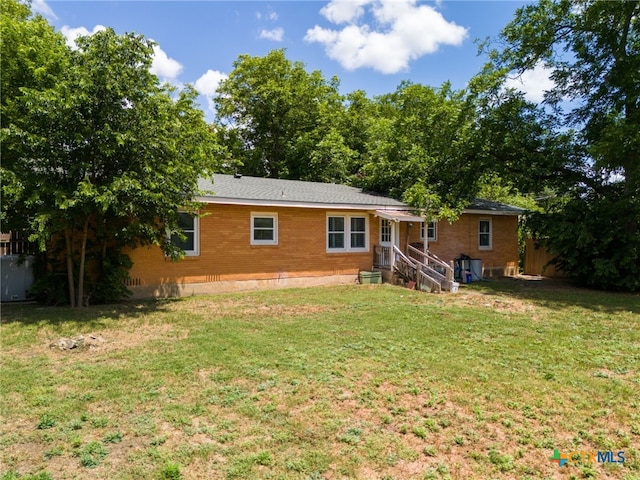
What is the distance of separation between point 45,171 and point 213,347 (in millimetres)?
5590

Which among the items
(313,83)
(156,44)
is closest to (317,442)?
(156,44)

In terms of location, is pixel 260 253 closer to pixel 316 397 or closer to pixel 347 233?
pixel 347 233

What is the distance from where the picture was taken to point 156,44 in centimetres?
917

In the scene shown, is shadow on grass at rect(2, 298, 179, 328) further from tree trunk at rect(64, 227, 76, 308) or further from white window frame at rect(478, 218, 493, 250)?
white window frame at rect(478, 218, 493, 250)

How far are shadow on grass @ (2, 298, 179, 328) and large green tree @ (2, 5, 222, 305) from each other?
651mm

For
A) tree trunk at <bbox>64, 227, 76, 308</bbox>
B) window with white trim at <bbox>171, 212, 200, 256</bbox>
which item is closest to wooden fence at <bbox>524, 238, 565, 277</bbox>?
window with white trim at <bbox>171, 212, 200, 256</bbox>

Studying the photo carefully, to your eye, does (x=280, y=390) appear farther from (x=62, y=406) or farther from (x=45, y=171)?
(x=45, y=171)

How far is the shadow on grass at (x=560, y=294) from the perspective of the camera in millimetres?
10398

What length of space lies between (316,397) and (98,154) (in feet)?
24.3

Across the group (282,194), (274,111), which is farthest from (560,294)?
(274,111)

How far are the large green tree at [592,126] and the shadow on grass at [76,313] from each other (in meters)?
13.6

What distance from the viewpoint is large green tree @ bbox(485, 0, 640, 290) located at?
42.6 feet

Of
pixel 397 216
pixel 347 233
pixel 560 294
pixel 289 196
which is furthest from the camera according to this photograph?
pixel 347 233

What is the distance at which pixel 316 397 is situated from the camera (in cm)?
441
